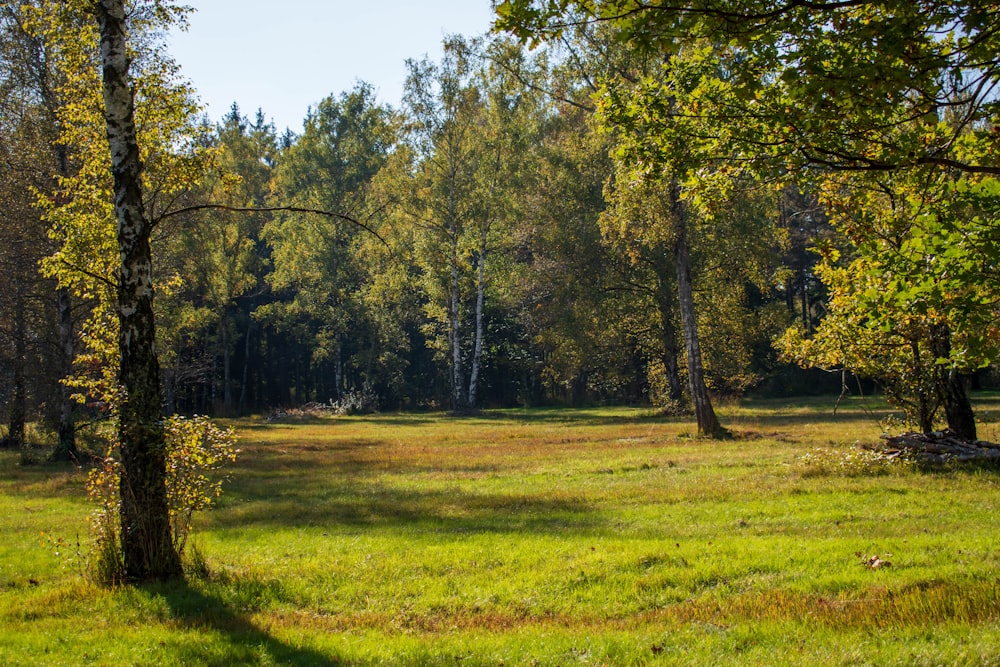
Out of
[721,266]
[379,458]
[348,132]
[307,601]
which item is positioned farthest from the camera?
[348,132]

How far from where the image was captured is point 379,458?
66.3ft

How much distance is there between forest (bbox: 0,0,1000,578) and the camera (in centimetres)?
668

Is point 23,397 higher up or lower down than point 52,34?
lower down

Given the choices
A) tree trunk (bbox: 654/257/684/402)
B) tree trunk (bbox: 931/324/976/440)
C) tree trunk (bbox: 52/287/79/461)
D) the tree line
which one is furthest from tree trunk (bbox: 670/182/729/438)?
tree trunk (bbox: 52/287/79/461)

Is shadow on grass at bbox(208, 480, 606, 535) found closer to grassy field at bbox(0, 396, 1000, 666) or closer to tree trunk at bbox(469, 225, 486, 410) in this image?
grassy field at bbox(0, 396, 1000, 666)

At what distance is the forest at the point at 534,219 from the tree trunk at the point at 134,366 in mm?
31

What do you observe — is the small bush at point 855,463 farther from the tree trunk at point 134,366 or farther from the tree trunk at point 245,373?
the tree trunk at point 245,373

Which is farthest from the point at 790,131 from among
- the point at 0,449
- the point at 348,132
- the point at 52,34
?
the point at 348,132

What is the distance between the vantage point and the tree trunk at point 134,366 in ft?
25.3

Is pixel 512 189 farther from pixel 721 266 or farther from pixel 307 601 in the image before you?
pixel 307 601

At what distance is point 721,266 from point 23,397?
25.5 metres

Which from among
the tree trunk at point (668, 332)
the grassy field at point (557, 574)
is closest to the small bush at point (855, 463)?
the grassy field at point (557, 574)

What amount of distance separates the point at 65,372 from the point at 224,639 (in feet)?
59.0

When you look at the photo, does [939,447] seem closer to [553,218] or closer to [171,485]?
[171,485]
